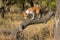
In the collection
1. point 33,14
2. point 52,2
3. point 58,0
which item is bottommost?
point 33,14

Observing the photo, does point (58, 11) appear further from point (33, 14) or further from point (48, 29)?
point (33, 14)

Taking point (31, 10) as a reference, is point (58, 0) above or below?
above

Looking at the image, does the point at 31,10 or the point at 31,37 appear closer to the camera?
the point at 31,37

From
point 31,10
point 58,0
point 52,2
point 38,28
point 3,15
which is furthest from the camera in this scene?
point 31,10

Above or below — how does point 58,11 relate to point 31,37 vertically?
above

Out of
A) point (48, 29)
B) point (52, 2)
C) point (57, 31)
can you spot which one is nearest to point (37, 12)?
point (52, 2)

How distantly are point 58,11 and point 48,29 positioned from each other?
13.1 feet

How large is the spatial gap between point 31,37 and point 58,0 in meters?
3.69

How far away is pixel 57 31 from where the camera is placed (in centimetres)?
418

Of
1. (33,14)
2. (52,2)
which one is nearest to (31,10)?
(33,14)

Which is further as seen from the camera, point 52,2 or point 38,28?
point 52,2

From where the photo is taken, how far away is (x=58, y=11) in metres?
4.11

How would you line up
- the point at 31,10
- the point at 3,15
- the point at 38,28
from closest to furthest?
the point at 38,28 < the point at 3,15 < the point at 31,10

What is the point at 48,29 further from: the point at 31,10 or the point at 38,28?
the point at 31,10
